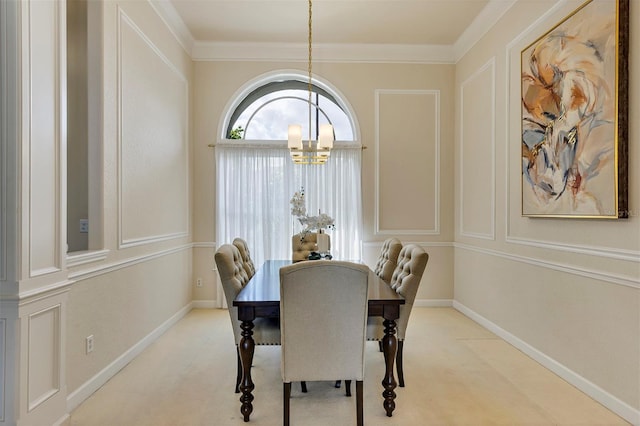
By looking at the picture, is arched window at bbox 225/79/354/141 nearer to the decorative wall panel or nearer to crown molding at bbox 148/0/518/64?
crown molding at bbox 148/0/518/64

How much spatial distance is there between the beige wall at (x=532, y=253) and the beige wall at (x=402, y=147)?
0.20 metres

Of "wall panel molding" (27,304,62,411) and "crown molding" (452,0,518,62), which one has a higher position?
"crown molding" (452,0,518,62)

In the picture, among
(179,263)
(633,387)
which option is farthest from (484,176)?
(179,263)

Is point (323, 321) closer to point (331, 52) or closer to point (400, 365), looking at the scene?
point (400, 365)

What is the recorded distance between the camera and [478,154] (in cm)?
429

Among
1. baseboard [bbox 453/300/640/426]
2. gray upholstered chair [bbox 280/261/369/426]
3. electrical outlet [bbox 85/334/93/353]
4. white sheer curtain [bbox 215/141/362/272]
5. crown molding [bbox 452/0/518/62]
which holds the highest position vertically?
crown molding [bbox 452/0/518/62]

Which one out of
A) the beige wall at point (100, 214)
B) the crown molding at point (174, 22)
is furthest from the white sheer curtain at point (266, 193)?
the crown molding at point (174, 22)

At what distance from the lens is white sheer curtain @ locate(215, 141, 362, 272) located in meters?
4.81

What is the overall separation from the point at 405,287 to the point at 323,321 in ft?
2.46

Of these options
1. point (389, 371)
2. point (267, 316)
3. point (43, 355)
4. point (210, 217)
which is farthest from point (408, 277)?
point (210, 217)

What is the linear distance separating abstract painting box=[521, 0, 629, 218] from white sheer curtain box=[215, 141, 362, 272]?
2.15m

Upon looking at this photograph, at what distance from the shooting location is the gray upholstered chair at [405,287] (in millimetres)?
2504

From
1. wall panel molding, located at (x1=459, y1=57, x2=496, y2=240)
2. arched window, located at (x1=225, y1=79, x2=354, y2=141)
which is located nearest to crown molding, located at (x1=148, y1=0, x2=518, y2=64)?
arched window, located at (x1=225, y1=79, x2=354, y2=141)

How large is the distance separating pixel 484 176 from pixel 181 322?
12.3 ft
